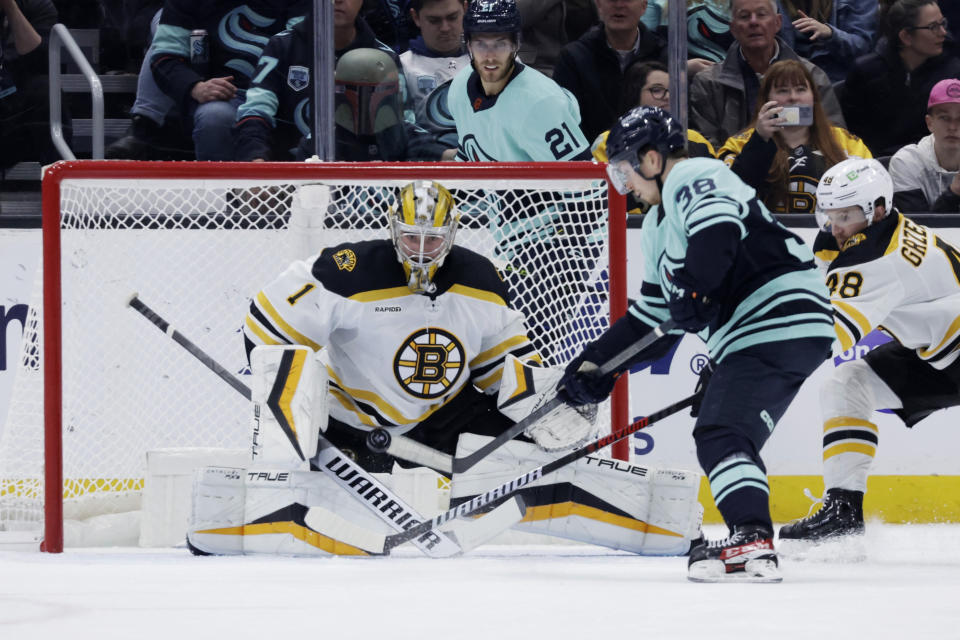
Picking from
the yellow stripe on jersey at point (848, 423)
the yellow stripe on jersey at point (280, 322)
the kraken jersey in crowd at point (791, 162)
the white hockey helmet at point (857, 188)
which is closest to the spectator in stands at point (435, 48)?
the kraken jersey in crowd at point (791, 162)

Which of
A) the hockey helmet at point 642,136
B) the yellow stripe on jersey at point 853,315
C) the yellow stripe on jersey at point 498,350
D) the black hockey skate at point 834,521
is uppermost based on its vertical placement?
the hockey helmet at point 642,136

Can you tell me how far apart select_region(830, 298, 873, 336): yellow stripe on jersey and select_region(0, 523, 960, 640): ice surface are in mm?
582

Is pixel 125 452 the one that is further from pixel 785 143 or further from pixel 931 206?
pixel 931 206

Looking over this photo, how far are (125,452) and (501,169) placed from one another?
134 centimetres

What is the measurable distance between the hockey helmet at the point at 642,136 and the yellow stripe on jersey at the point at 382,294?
2.54ft

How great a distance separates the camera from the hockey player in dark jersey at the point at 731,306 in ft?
9.73

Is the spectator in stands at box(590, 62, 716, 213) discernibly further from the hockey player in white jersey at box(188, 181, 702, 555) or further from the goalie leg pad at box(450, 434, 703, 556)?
the goalie leg pad at box(450, 434, 703, 556)

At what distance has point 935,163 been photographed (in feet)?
15.6

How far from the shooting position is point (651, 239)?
337 centimetres

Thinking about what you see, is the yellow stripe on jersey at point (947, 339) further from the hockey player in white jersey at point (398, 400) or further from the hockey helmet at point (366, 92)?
the hockey helmet at point (366, 92)

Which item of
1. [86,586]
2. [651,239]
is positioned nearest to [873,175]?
[651,239]

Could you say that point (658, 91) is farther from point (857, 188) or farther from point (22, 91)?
point (22, 91)

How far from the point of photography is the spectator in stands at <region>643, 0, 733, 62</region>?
4.78 meters

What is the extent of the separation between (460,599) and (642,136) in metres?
1.14
